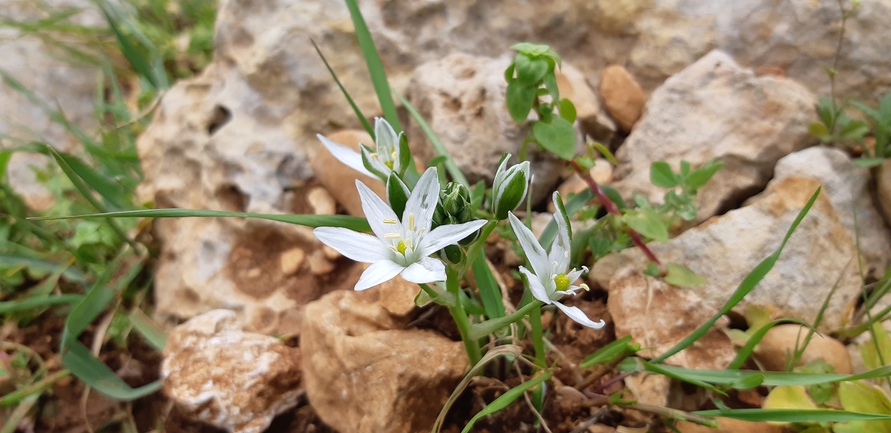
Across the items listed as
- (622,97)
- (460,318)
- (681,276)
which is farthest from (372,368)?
(622,97)

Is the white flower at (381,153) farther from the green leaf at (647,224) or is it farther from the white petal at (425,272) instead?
the green leaf at (647,224)

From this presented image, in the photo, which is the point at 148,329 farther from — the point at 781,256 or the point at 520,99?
the point at 781,256

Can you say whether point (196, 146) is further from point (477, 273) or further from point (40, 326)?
point (477, 273)

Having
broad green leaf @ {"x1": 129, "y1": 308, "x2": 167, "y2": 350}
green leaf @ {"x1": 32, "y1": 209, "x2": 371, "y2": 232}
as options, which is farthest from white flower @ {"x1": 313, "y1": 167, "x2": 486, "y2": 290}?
broad green leaf @ {"x1": 129, "y1": 308, "x2": 167, "y2": 350}

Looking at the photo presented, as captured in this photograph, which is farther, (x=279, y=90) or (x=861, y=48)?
(x=279, y=90)

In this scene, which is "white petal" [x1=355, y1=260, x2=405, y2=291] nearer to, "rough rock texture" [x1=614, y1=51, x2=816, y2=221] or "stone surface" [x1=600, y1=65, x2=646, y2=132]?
"rough rock texture" [x1=614, y1=51, x2=816, y2=221]

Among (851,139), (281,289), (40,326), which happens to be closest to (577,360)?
(281,289)
